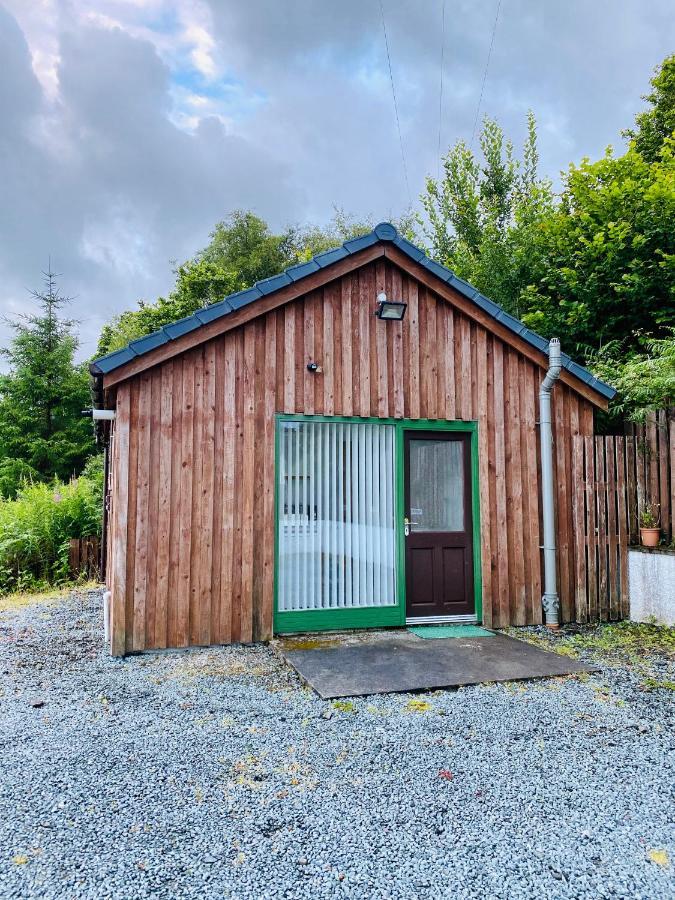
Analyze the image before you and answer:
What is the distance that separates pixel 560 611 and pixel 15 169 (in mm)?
24446

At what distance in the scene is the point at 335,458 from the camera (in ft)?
19.3

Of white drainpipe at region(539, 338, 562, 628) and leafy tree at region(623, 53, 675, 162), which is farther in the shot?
leafy tree at region(623, 53, 675, 162)

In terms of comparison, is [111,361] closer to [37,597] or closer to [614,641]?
[37,597]

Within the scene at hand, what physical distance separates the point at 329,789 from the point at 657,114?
Answer: 18.9 meters

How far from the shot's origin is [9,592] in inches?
335

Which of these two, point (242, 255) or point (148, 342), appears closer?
point (148, 342)

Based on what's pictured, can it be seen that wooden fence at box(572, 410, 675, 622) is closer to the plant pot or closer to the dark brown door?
the plant pot

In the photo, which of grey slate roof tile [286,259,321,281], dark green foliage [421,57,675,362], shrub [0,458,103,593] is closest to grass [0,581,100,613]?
shrub [0,458,103,593]

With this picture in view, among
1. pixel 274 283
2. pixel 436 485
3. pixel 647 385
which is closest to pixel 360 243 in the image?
pixel 274 283

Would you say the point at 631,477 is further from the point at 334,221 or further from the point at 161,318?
the point at 334,221

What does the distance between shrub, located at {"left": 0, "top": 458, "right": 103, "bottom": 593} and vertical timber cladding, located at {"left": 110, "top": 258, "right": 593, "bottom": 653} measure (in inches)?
173

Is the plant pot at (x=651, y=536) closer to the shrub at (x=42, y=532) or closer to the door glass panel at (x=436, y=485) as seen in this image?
the door glass panel at (x=436, y=485)

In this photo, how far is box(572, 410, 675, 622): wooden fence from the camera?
630 cm

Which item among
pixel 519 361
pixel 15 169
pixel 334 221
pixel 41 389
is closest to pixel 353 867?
pixel 519 361
